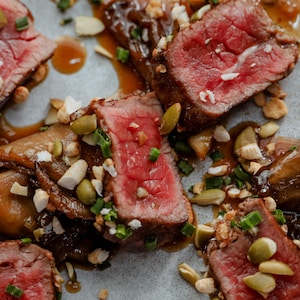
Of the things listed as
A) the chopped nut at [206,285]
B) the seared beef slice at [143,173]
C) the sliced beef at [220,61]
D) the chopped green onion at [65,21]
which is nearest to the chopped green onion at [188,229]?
the seared beef slice at [143,173]

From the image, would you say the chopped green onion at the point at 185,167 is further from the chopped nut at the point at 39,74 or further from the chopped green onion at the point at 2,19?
the chopped green onion at the point at 2,19

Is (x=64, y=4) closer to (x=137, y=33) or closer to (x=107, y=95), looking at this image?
(x=137, y=33)

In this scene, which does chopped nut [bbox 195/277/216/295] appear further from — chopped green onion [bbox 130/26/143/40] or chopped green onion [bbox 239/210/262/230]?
chopped green onion [bbox 130/26/143/40]

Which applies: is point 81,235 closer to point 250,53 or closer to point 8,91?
point 8,91

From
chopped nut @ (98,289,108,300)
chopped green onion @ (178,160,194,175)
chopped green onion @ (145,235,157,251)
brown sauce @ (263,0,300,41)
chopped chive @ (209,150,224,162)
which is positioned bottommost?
chopped nut @ (98,289,108,300)

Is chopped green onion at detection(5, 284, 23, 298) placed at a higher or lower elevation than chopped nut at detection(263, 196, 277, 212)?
lower

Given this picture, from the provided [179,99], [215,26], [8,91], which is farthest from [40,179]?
[215,26]

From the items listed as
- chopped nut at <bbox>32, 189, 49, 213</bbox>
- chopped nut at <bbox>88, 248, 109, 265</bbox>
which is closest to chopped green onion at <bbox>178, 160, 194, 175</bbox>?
chopped nut at <bbox>88, 248, 109, 265</bbox>

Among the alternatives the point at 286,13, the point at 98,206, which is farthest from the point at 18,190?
the point at 286,13
